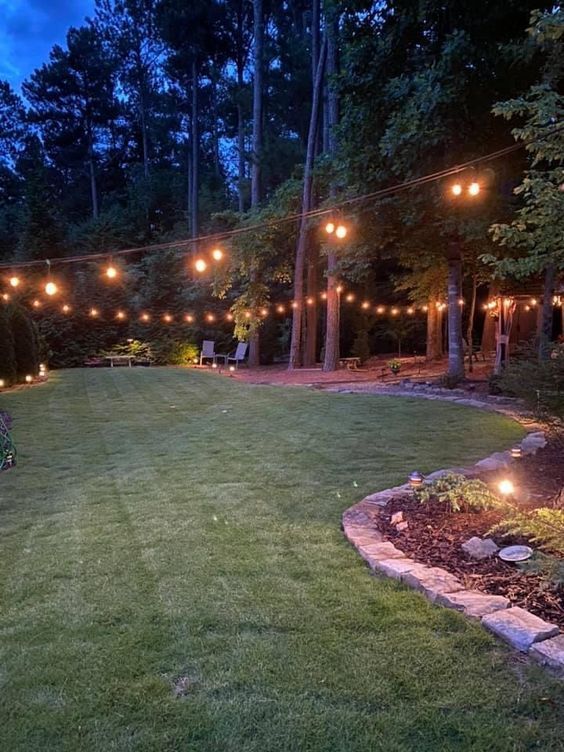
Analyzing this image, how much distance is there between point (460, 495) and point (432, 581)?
3.20 feet

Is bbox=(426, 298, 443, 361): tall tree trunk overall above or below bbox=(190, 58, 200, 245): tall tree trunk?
below

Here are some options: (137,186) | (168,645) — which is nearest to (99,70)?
(137,186)

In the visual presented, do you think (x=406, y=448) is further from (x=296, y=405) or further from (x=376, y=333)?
(x=376, y=333)

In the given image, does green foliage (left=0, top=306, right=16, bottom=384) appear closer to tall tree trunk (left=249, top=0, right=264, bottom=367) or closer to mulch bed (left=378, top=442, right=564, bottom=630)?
tall tree trunk (left=249, top=0, right=264, bottom=367)

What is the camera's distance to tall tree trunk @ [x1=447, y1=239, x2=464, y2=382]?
9398 millimetres

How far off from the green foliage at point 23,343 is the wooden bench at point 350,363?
726cm

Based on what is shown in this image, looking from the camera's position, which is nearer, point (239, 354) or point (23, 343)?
point (23, 343)

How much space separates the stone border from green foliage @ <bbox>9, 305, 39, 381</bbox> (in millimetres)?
9738

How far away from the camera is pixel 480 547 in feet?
8.77

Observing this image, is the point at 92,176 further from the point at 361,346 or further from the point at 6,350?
the point at 6,350

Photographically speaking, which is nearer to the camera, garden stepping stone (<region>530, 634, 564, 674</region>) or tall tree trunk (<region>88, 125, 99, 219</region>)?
garden stepping stone (<region>530, 634, 564, 674</region>)

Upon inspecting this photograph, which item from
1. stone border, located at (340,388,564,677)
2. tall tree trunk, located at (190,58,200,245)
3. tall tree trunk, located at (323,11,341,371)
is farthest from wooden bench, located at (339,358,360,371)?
tall tree trunk, located at (190,58,200,245)

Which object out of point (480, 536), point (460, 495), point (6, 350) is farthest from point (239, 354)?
point (480, 536)

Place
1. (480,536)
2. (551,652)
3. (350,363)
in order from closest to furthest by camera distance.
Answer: (551,652) < (480,536) < (350,363)
